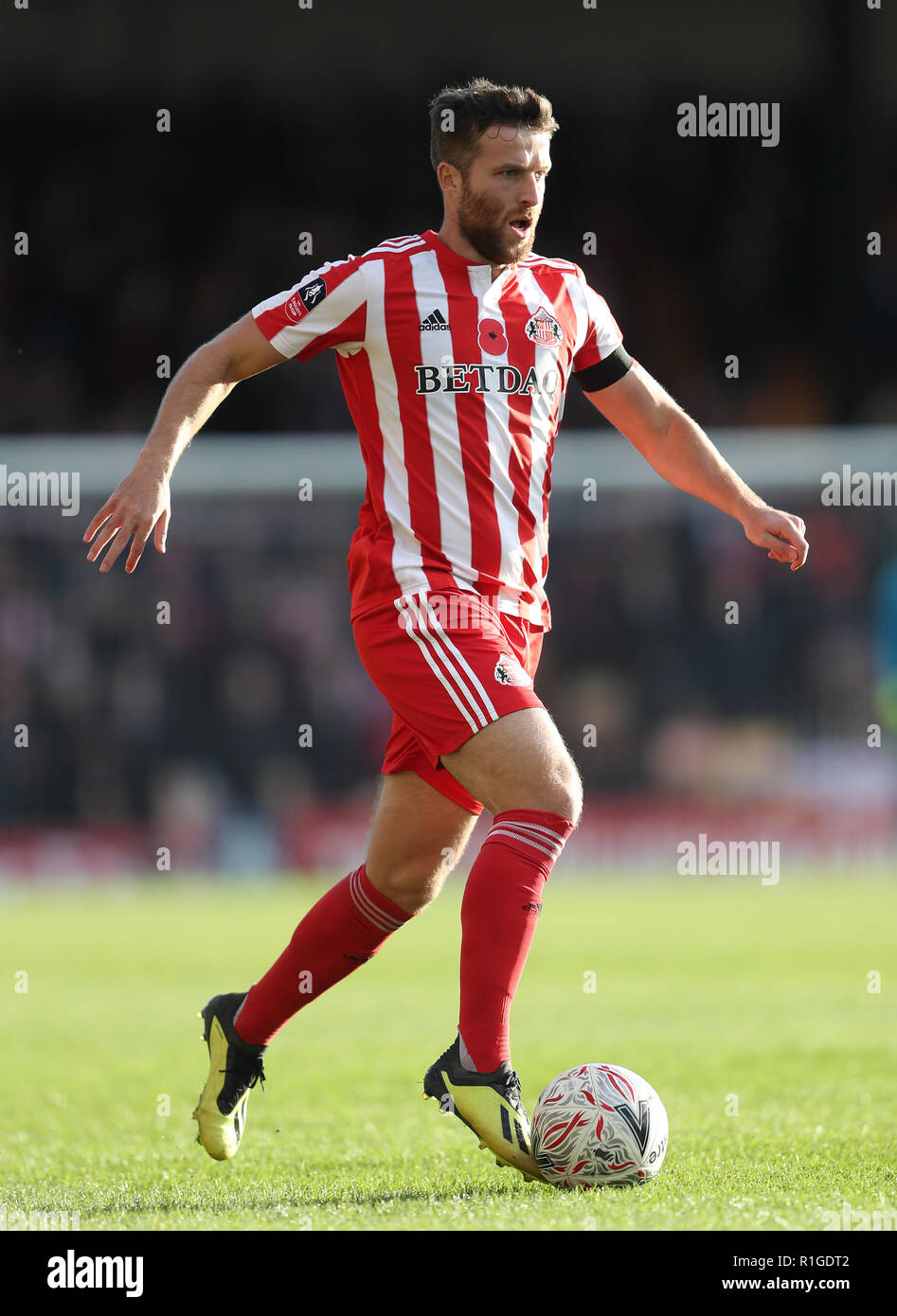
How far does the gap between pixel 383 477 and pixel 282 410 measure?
14855 millimetres

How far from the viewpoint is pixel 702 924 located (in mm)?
10867

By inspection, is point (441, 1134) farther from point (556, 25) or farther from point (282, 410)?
point (556, 25)

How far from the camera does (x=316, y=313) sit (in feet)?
13.0

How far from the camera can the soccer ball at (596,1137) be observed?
3604 mm

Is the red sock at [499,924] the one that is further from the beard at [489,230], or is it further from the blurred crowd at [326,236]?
the blurred crowd at [326,236]

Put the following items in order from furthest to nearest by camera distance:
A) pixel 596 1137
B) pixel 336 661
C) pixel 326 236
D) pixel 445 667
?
1. pixel 326 236
2. pixel 336 661
3. pixel 445 667
4. pixel 596 1137

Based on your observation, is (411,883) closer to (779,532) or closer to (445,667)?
(445,667)

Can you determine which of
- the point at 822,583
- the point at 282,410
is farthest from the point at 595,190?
the point at 822,583

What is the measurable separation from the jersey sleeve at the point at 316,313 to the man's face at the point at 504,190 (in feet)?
1.02

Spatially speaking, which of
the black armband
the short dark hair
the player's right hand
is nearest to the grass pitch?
the player's right hand

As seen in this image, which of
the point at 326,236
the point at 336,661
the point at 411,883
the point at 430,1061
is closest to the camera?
the point at 411,883

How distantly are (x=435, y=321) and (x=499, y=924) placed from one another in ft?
4.70

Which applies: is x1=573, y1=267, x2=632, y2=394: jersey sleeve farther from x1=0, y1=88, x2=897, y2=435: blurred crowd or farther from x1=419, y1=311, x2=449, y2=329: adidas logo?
x1=0, y1=88, x2=897, y2=435: blurred crowd

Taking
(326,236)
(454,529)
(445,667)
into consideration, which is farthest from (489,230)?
(326,236)
